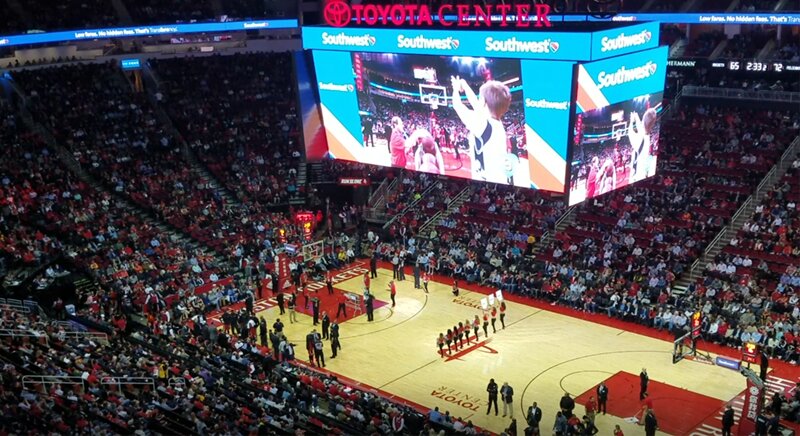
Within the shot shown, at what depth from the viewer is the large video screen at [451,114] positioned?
32.8m

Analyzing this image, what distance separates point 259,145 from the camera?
49.8m

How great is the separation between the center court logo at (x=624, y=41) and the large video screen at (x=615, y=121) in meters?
0.42

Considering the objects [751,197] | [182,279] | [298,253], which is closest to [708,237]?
[751,197]

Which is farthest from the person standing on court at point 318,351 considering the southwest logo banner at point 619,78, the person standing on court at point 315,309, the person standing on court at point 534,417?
the southwest logo banner at point 619,78

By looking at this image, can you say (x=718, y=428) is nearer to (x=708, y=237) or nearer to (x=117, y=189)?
(x=708, y=237)

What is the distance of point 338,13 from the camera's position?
37344 millimetres

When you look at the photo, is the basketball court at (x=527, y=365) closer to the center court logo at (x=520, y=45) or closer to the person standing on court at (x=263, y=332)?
the person standing on court at (x=263, y=332)

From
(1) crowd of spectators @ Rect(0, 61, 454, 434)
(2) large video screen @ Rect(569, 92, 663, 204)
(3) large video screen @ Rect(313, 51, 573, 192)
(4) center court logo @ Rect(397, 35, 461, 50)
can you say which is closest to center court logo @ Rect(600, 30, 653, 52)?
(3) large video screen @ Rect(313, 51, 573, 192)

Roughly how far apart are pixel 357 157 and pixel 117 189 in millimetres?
11898

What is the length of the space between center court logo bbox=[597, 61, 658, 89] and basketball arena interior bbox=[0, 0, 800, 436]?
11 cm

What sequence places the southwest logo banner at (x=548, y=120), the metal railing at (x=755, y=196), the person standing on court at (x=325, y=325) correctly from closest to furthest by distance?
the southwest logo banner at (x=548, y=120) → the person standing on court at (x=325, y=325) → the metal railing at (x=755, y=196)

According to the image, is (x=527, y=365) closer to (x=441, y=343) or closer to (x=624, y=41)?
(x=441, y=343)

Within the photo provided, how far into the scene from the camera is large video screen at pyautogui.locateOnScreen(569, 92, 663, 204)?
106ft

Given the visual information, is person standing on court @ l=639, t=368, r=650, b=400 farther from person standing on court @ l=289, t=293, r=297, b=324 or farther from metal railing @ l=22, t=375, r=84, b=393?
metal railing @ l=22, t=375, r=84, b=393
